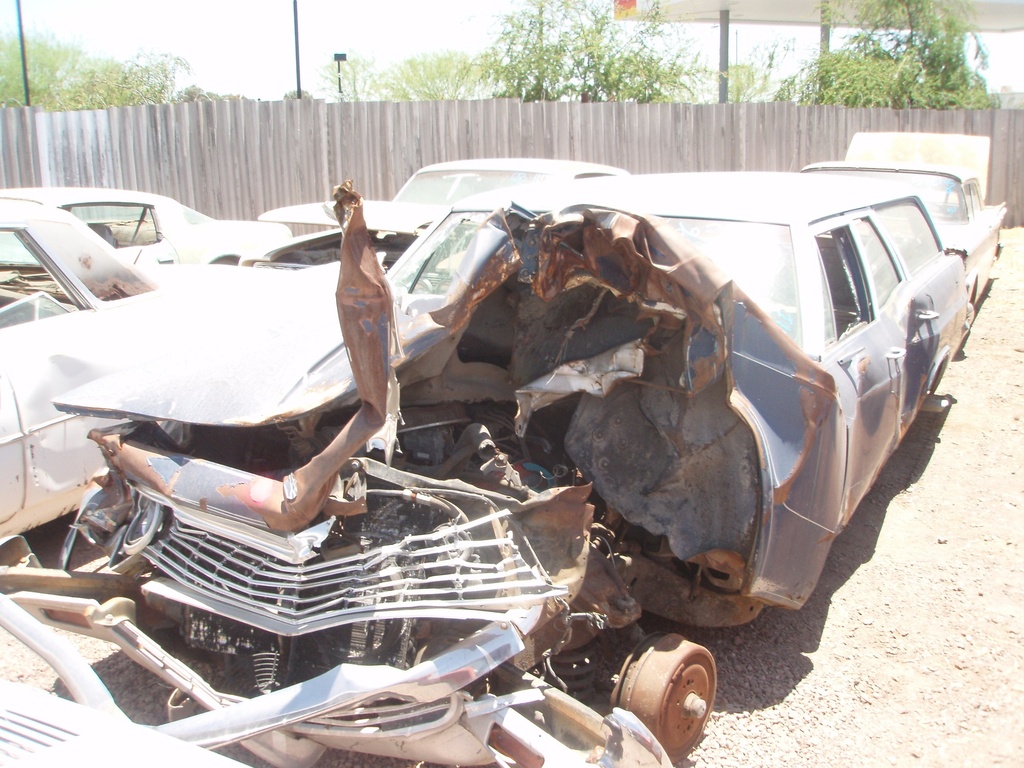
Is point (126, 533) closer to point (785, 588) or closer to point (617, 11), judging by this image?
point (785, 588)

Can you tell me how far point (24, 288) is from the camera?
4.79m

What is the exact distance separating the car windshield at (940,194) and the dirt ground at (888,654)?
12.3ft

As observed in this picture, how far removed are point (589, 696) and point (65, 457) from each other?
109 inches

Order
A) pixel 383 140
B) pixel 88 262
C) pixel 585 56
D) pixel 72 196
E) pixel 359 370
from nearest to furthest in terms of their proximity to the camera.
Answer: pixel 359 370
pixel 88 262
pixel 72 196
pixel 383 140
pixel 585 56

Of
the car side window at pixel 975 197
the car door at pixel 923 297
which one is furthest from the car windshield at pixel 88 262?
the car side window at pixel 975 197

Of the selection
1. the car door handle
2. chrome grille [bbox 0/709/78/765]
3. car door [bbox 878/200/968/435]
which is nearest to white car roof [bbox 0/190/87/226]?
chrome grille [bbox 0/709/78/765]

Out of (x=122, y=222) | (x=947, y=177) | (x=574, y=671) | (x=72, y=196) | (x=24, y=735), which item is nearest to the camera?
(x=24, y=735)

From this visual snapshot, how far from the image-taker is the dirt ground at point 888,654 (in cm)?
307

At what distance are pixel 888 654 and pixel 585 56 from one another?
17112 millimetres

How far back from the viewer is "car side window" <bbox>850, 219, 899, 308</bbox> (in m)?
4.17

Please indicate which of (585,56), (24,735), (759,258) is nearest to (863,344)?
(759,258)

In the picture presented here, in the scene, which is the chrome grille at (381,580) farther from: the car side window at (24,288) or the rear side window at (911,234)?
the rear side window at (911,234)

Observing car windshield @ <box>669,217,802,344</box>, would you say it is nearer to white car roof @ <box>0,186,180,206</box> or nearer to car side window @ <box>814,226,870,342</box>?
car side window @ <box>814,226,870,342</box>

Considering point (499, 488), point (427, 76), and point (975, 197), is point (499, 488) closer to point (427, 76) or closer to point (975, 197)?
point (975, 197)
